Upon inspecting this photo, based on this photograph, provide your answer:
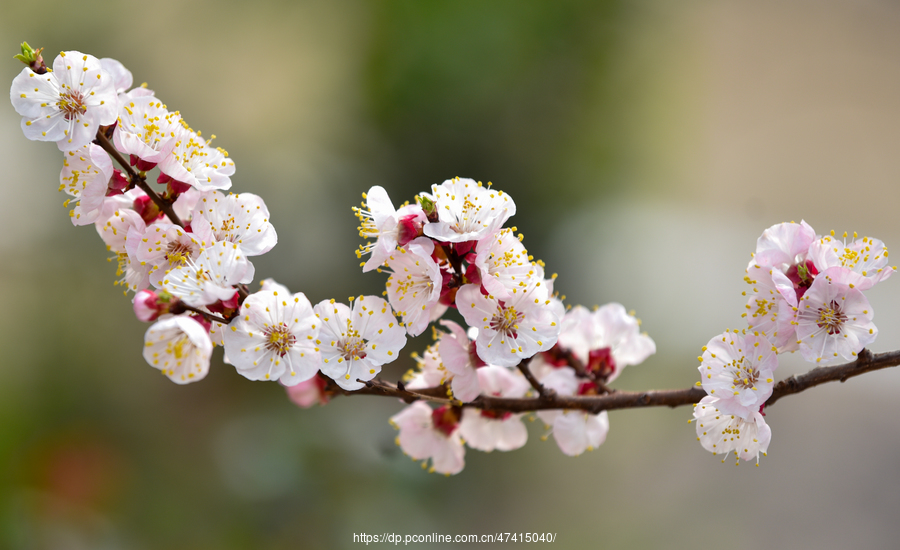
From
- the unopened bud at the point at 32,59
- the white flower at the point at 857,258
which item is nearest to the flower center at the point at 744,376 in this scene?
the white flower at the point at 857,258

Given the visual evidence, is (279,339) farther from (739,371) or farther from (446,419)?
(739,371)

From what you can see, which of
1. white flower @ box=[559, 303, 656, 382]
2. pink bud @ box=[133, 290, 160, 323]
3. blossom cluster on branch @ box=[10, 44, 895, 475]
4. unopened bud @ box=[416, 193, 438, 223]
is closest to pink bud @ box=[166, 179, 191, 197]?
blossom cluster on branch @ box=[10, 44, 895, 475]

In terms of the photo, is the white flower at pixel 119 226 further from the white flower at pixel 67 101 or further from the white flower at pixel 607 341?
the white flower at pixel 607 341

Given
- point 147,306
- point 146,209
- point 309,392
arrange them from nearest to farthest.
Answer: point 147,306, point 146,209, point 309,392

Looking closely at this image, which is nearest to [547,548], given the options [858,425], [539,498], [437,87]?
[539,498]

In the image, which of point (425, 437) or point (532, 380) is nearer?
point (532, 380)

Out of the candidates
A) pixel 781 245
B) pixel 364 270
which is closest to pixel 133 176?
pixel 364 270

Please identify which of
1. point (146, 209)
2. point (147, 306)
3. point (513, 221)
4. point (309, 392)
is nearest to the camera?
point (147, 306)

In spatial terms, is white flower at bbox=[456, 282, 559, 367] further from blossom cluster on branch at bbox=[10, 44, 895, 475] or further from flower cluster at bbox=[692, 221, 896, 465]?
flower cluster at bbox=[692, 221, 896, 465]
